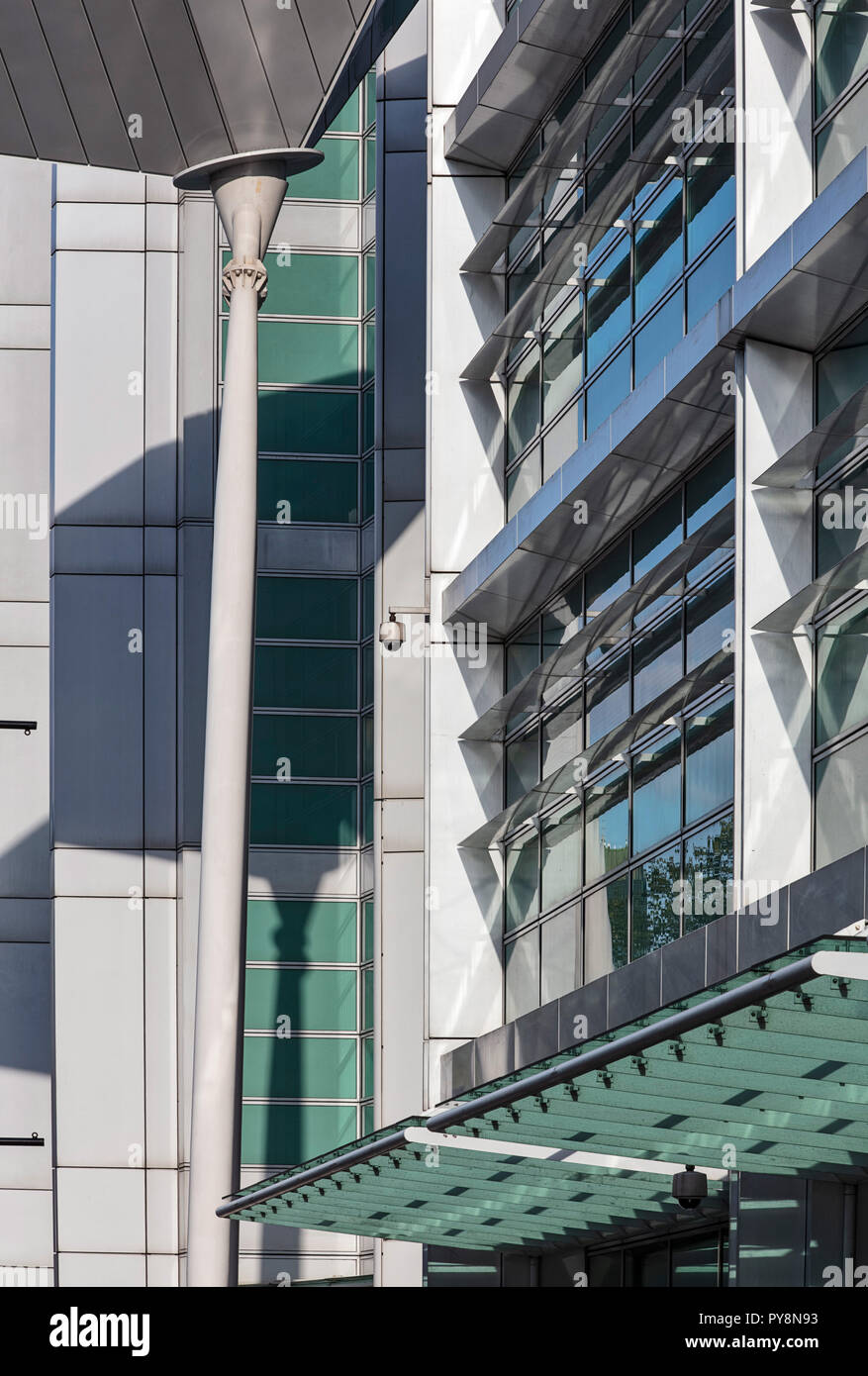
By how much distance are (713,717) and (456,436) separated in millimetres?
6890

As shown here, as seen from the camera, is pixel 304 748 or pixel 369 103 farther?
pixel 369 103

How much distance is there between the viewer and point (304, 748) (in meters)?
28.5

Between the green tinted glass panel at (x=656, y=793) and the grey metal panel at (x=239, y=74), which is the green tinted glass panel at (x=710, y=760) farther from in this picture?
the grey metal panel at (x=239, y=74)

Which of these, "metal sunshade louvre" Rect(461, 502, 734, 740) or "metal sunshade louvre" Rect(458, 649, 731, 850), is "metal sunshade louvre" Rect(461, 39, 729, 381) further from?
"metal sunshade louvre" Rect(458, 649, 731, 850)

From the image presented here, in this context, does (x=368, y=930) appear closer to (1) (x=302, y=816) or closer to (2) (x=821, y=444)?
(1) (x=302, y=816)

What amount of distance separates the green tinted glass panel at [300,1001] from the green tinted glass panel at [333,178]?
36.1 ft

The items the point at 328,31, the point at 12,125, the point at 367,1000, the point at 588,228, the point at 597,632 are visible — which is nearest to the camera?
the point at 597,632

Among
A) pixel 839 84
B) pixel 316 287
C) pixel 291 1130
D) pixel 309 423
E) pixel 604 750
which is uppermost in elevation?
pixel 316 287

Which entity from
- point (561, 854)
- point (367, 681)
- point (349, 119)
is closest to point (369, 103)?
point (349, 119)

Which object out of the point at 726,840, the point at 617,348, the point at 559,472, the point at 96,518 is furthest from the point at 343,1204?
the point at 96,518

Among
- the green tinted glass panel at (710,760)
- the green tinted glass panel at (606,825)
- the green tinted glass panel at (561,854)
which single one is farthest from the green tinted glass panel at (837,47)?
the green tinted glass panel at (561,854)

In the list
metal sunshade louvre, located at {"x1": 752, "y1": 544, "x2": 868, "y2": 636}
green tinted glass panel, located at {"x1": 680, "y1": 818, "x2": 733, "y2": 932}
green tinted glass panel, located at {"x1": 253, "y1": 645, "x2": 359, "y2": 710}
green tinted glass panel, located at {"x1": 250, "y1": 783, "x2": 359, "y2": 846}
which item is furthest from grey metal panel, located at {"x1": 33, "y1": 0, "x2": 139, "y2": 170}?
metal sunshade louvre, located at {"x1": 752, "y1": 544, "x2": 868, "y2": 636}

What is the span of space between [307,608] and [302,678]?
100 cm

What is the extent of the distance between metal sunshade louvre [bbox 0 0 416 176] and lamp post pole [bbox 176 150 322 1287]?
404 mm
